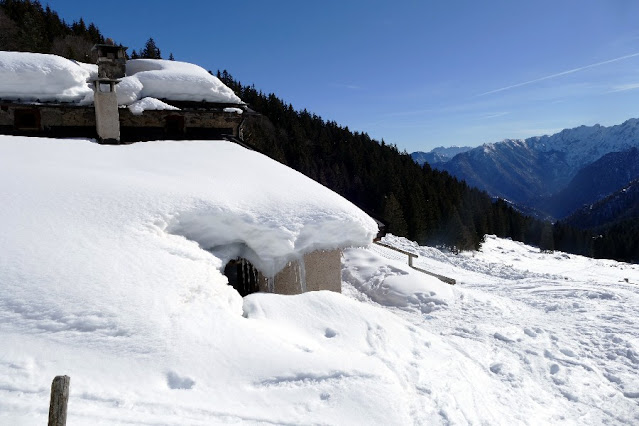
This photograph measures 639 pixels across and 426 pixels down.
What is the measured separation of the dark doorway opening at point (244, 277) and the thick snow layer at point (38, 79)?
29.4 ft

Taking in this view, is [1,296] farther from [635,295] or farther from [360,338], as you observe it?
[635,295]

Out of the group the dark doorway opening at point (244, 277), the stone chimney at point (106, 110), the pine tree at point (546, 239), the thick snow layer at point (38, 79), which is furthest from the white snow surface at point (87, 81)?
the pine tree at point (546, 239)

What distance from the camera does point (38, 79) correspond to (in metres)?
13.4

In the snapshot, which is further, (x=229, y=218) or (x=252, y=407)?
(x=229, y=218)

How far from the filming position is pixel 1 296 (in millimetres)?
5465

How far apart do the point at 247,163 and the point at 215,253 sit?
415cm

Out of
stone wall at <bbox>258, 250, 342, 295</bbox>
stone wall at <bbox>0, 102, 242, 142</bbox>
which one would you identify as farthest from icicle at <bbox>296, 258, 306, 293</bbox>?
stone wall at <bbox>0, 102, 242, 142</bbox>

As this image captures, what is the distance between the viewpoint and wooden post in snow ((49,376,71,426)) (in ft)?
11.7

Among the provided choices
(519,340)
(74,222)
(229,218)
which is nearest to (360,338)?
(229,218)

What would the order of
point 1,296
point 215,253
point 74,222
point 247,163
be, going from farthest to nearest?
1. point 247,163
2. point 215,253
3. point 74,222
4. point 1,296

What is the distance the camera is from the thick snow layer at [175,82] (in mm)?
15445

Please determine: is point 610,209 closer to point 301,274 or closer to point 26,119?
point 301,274

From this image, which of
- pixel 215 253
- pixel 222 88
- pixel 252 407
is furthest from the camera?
pixel 222 88

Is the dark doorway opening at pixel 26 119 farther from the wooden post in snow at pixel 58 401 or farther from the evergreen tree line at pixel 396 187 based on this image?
the evergreen tree line at pixel 396 187
